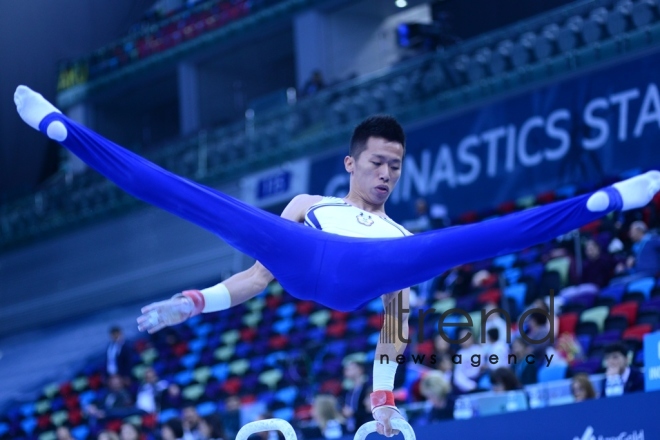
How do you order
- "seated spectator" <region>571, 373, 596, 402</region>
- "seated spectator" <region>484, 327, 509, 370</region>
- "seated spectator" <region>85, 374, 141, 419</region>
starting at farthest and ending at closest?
"seated spectator" <region>85, 374, 141, 419</region> → "seated spectator" <region>484, 327, 509, 370</region> → "seated spectator" <region>571, 373, 596, 402</region>

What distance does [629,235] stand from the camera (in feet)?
25.9

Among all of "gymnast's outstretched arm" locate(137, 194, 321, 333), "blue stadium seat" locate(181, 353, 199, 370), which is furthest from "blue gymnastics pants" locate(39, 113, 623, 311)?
"blue stadium seat" locate(181, 353, 199, 370)

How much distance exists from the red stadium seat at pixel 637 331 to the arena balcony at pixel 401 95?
12.5 feet

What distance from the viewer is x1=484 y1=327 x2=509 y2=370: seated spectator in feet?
21.9

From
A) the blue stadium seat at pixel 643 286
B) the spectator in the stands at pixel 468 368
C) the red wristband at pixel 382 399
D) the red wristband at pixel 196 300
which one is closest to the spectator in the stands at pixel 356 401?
the spectator in the stands at pixel 468 368

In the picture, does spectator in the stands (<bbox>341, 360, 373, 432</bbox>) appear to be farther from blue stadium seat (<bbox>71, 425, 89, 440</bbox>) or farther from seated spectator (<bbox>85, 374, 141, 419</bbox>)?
blue stadium seat (<bbox>71, 425, 89, 440</bbox>)

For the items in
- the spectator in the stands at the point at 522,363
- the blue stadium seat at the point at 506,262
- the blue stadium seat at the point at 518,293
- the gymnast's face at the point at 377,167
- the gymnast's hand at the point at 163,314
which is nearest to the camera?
the gymnast's hand at the point at 163,314

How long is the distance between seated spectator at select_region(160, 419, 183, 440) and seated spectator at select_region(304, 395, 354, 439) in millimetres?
1004

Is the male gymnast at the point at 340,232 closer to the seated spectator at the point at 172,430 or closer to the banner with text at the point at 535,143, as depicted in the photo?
the seated spectator at the point at 172,430

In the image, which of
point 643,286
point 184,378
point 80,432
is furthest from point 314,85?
point 643,286

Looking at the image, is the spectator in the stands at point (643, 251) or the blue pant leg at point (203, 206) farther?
the spectator in the stands at point (643, 251)

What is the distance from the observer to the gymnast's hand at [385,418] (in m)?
3.73

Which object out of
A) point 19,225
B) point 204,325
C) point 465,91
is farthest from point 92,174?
point 465,91

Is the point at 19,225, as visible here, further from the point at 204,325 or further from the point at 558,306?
the point at 558,306
